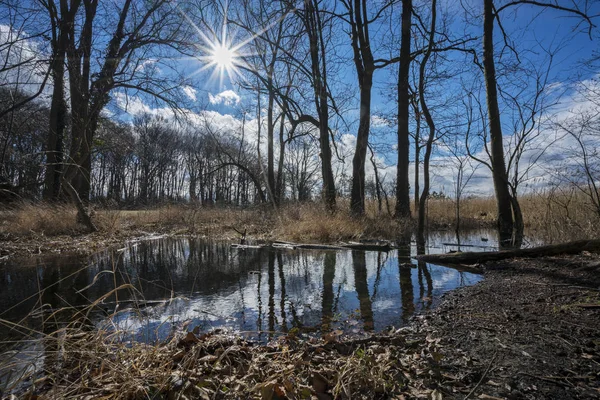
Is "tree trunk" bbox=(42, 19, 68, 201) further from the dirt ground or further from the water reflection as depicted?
the dirt ground

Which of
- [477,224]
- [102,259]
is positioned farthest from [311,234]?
[477,224]

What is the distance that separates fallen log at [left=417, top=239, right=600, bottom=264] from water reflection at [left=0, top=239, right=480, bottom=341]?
349 millimetres

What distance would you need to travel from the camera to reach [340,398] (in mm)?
1504

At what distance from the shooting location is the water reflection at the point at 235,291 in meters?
2.59

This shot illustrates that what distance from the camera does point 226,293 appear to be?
11.9 ft

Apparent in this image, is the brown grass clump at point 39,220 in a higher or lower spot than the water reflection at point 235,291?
higher

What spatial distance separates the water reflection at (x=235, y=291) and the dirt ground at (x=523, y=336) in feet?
1.50

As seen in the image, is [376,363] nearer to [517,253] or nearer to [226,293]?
[226,293]

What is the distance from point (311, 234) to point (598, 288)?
611 cm

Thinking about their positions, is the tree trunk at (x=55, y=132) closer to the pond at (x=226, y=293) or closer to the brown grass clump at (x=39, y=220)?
the brown grass clump at (x=39, y=220)

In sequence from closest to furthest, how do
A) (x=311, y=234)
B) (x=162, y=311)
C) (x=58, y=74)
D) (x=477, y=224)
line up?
(x=162, y=311)
(x=311, y=234)
(x=58, y=74)
(x=477, y=224)

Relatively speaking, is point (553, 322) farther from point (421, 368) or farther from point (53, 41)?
point (53, 41)

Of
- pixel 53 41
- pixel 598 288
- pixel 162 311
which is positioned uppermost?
pixel 53 41

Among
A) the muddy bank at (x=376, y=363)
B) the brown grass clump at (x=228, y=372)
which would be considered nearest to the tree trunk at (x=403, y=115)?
the muddy bank at (x=376, y=363)
